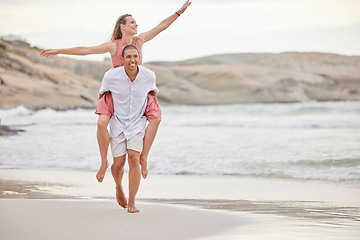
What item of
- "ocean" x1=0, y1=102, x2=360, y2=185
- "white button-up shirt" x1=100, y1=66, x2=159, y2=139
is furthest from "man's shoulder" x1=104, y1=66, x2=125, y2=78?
"ocean" x1=0, y1=102, x2=360, y2=185

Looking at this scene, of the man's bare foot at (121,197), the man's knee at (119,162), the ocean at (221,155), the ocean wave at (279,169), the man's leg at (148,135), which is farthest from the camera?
the ocean at (221,155)

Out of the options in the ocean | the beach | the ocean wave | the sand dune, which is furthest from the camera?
the sand dune

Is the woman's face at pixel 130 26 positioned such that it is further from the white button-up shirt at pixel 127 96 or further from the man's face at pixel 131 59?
the white button-up shirt at pixel 127 96

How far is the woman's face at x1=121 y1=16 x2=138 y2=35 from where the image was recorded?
554 cm

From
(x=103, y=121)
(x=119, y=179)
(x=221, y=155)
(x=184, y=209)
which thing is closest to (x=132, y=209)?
(x=119, y=179)

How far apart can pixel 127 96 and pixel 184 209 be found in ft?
3.77

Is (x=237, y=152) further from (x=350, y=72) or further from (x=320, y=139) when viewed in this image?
(x=350, y=72)

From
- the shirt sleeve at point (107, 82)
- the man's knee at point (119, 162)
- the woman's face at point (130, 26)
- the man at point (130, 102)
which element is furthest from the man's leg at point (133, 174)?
the woman's face at point (130, 26)

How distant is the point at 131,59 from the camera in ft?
17.4

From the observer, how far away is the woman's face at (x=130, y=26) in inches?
218

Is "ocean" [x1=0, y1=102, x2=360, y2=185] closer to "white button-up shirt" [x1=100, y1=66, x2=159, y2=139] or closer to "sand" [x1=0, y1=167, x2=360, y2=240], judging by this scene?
"sand" [x1=0, y1=167, x2=360, y2=240]

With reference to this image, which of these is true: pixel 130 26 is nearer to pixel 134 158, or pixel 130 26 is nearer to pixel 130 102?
pixel 130 102

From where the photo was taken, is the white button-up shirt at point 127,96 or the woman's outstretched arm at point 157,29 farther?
the woman's outstretched arm at point 157,29

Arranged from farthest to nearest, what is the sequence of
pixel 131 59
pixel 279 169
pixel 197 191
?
pixel 279 169
pixel 197 191
pixel 131 59
